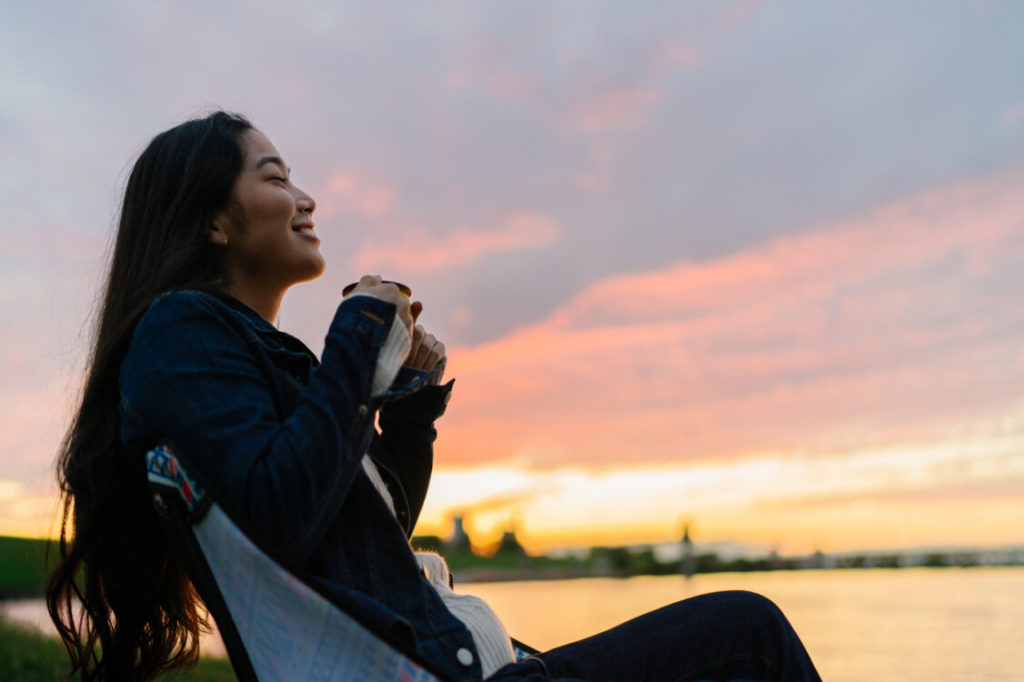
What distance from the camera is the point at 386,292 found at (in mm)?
1326

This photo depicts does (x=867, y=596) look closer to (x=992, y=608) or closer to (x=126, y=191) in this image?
(x=992, y=608)

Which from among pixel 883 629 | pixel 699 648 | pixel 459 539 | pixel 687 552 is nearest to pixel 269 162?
pixel 699 648

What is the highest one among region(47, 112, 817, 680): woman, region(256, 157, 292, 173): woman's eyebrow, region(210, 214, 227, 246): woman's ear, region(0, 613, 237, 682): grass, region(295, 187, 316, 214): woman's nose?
region(256, 157, 292, 173): woman's eyebrow

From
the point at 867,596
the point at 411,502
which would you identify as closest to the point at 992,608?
the point at 867,596

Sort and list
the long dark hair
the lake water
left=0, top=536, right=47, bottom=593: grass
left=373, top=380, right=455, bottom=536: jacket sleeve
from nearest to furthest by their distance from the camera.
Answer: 1. the long dark hair
2. left=373, top=380, right=455, bottom=536: jacket sleeve
3. the lake water
4. left=0, top=536, right=47, bottom=593: grass

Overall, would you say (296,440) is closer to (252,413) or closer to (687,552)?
(252,413)

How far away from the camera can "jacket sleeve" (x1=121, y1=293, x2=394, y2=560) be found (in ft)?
3.60

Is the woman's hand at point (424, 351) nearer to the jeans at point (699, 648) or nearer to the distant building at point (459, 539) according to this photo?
the jeans at point (699, 648)

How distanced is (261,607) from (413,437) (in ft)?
1.87

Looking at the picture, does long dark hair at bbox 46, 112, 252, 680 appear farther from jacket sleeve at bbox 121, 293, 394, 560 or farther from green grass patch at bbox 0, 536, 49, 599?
green grass patch at bbox 0, 536, 49, 599

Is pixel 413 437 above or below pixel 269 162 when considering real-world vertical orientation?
below

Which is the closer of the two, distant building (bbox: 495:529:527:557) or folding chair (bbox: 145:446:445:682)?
folding chair (bbox: 145:446:445:682)

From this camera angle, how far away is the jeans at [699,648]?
4.15ft

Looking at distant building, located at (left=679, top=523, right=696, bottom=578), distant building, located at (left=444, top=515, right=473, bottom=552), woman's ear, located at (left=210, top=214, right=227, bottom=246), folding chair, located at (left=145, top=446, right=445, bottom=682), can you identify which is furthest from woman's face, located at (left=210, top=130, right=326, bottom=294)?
distant building, located at (left=444, top=515, right=473, bottom=552)
